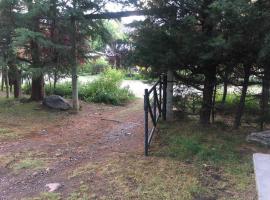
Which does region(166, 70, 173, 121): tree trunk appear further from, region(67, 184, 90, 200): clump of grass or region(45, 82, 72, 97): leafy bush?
region(45, 82, 72, 97): leafy bush

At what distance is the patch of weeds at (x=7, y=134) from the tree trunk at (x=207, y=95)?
3.48 meters

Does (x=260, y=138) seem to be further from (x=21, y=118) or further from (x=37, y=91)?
(x=37, y=91)

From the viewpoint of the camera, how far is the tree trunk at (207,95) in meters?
6.11

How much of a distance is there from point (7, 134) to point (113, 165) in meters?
2.84

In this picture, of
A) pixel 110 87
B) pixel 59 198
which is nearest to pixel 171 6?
pixel 59 198

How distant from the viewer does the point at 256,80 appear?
5855 mm

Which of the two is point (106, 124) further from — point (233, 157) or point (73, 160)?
point (233, 157)

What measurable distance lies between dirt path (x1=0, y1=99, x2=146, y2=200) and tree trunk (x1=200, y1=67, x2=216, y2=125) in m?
1.24

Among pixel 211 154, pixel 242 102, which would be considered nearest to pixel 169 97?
pixel 242 102

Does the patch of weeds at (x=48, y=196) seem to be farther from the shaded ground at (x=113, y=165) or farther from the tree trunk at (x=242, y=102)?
the tree trunk at (x=242, y=102)

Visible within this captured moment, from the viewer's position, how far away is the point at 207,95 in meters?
6.27

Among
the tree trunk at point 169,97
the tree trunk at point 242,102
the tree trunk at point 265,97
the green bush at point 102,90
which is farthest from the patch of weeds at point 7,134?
the green bush at point 102,90


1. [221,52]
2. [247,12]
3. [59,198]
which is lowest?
[59,198]

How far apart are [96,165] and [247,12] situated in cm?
287
